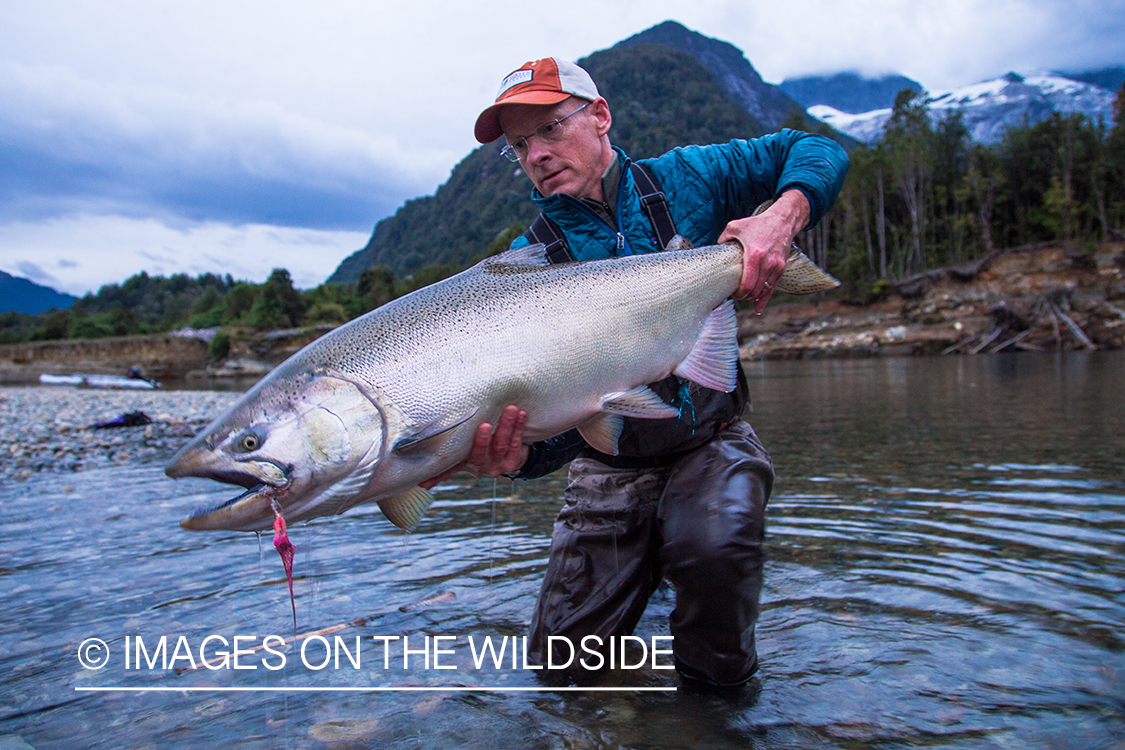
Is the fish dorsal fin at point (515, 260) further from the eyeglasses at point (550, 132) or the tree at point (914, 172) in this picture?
the tree at point (914, 172)

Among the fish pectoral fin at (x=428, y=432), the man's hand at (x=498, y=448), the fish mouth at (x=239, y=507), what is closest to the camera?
the fish mouth at (x=239, y=507)

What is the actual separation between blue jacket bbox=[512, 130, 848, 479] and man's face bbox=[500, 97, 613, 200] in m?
0.10

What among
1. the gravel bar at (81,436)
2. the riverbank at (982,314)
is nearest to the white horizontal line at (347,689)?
the gravel bar at (81,436)

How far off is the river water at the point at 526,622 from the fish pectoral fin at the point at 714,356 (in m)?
1.29

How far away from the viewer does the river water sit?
2.66m

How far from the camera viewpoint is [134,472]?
29.8 ft

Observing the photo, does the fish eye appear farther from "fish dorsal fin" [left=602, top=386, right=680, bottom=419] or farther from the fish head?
"fish dorsal fin" [left=602, top=386, right=680, bottom=419]

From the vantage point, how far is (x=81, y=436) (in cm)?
1281

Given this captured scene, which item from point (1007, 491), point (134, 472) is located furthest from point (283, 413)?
point (134, 472)

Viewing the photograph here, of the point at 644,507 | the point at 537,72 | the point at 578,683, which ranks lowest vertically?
the point at 578,683

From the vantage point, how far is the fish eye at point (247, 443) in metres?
2.09

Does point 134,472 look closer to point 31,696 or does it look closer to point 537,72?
point 31,696

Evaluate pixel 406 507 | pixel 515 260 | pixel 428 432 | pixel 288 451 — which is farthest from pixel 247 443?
pixel 515 260

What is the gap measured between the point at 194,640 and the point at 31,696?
70cm
